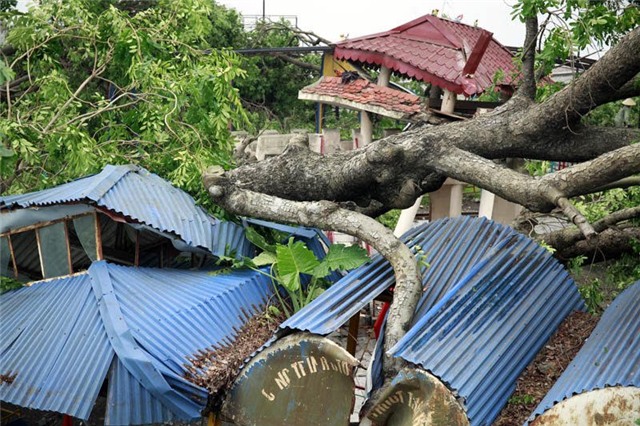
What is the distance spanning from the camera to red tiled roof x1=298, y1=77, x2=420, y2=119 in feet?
46.5

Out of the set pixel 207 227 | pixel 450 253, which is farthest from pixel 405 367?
pixel 207 227

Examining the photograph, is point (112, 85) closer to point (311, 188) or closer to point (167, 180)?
point (167, 180)

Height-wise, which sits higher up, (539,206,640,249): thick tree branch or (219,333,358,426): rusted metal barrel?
(539,206,640,249): thick tree branch

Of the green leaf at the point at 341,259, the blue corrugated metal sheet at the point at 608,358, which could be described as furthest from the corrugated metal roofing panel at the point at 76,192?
the blue corrugated metal sheet at the point at 608,358

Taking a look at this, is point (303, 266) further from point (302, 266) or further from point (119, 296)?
point (119, 296)

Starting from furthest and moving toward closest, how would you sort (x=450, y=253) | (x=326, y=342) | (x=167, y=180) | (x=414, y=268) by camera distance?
(x=167, y=180) → (x=450, y=253) → (x=414, y=268) → (x=326, y=342)

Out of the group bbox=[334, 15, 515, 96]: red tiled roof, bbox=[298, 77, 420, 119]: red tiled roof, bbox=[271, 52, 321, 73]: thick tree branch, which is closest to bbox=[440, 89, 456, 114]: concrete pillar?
bbox=[334, 15, 515, 96]: red tiled roof

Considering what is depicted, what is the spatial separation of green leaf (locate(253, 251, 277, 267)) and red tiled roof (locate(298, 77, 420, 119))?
490cm

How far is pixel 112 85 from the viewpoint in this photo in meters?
13.0

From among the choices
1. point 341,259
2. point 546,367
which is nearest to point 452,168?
point 341,259

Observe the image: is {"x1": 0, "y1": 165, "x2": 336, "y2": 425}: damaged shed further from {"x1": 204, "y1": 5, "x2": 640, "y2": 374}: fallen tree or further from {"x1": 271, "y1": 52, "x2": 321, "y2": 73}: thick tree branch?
{"x1": 271, "y1": 52, "x2": 321, "y2": 73}: thick tree branch

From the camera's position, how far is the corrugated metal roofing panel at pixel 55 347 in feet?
25.7

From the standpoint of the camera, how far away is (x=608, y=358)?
22.6ft

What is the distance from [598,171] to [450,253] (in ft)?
6.92
